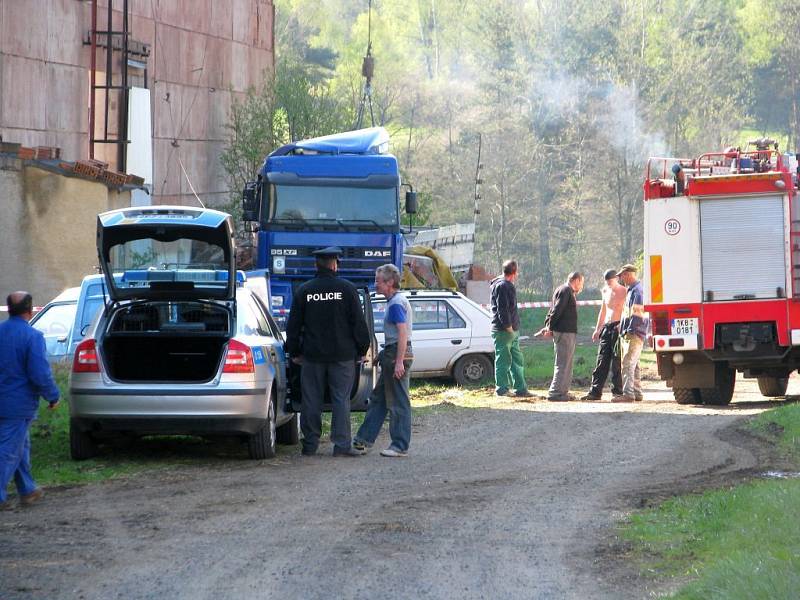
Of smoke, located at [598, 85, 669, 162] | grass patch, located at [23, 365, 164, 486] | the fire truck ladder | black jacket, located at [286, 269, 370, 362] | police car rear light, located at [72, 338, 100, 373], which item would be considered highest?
smoke, located at [598, 85, 669, 162]

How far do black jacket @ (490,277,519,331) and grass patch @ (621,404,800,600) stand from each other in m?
9.22

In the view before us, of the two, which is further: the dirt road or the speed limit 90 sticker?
the speed limit 90 sticker

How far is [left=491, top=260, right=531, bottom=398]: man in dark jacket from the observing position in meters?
19.6

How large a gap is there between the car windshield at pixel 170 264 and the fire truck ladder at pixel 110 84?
3.65 m

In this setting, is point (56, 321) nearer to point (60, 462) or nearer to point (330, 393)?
point (60, 462)

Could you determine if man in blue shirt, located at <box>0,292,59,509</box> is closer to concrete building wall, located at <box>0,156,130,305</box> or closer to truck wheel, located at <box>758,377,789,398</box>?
truck wheel, located at <box>758,377,789,398</box>

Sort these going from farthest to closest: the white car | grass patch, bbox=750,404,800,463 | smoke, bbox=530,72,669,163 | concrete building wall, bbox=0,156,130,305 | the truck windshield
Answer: smoke, bbox=530,72,669,163 → concrete building wall, bbox=0,156,130,305 → the truck windshield → the white car → grass patch, bbox=750,404,800,463

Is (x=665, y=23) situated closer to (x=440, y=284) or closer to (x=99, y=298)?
(x=440, y=284)

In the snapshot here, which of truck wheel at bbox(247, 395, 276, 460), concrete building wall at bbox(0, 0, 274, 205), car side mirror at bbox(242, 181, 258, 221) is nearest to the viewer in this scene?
truck wheel at bbox(247, 395, 276, 460)

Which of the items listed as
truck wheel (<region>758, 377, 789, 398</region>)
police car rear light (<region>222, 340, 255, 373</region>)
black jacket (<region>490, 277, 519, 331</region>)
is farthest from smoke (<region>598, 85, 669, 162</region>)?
police car rear light (<region>222, 340, 255, 373</region>)

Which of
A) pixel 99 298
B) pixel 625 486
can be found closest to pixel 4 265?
pixel 99 298

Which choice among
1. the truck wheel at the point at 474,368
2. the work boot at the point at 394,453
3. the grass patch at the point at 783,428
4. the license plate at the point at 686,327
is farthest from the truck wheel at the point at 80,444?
the truck wheel at the point at 474,368

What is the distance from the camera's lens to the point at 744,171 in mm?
17906

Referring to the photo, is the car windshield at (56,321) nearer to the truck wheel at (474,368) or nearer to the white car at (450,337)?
the white car at (450,337)
